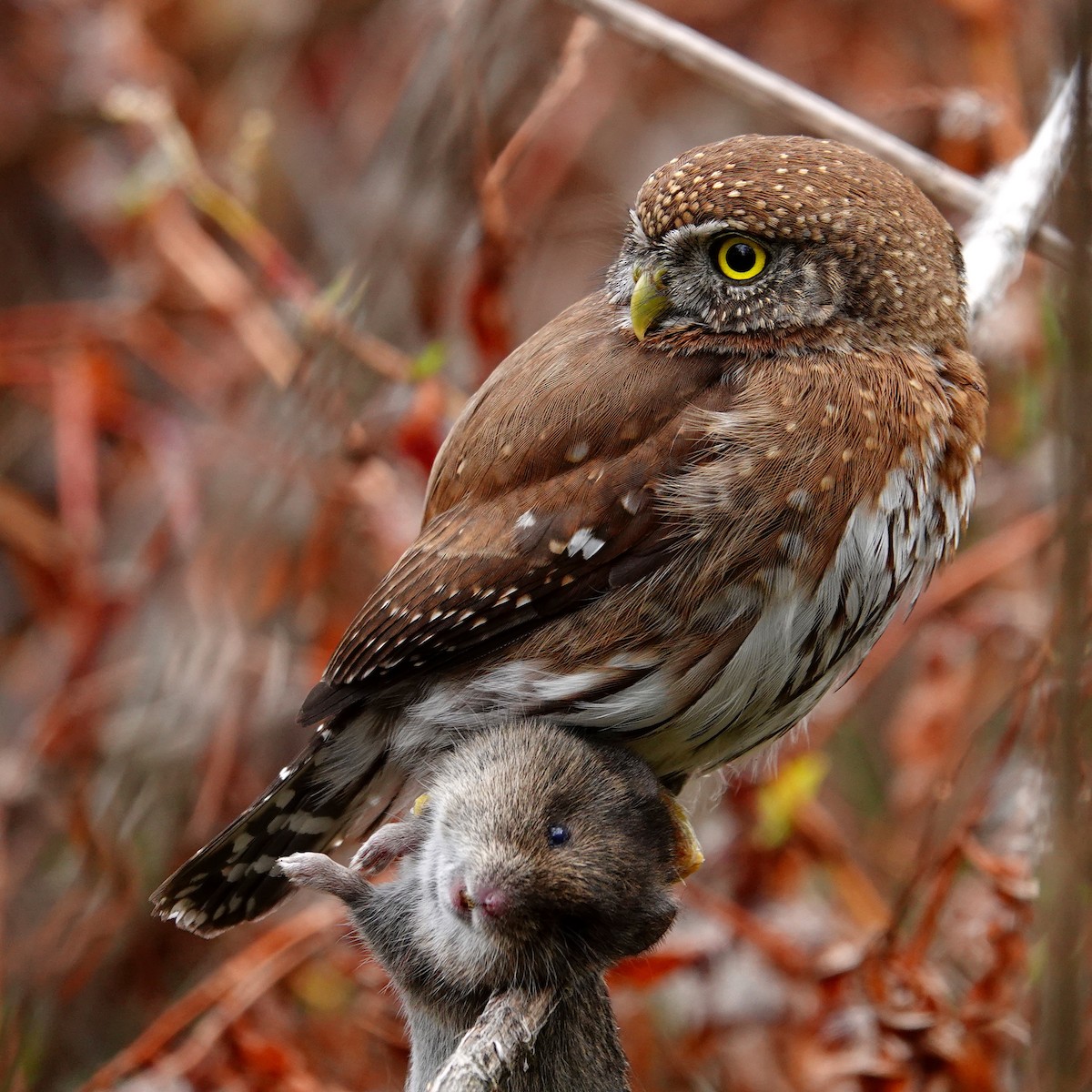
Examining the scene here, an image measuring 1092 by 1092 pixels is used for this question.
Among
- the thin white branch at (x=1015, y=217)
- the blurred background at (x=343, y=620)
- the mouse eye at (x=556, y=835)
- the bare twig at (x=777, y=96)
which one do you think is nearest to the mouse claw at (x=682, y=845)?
the mouse eye at (x=556, y=835)

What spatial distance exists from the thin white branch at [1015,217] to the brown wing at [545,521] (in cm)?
67

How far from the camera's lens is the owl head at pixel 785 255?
2.66 meters

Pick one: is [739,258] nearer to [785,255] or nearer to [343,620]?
[785,255]

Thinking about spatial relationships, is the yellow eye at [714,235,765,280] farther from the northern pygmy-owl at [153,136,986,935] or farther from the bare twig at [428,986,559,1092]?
the bare twig at [428,986,559,1092]

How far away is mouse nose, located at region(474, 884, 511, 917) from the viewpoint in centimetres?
206

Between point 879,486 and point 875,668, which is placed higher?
point 879,486

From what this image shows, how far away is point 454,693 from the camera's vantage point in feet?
9.02

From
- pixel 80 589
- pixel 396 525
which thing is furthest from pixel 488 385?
pixel 80 589

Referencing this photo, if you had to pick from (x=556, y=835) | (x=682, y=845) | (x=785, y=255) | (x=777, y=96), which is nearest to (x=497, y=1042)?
(x=556, y=835)

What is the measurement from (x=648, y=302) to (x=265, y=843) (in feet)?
4.37

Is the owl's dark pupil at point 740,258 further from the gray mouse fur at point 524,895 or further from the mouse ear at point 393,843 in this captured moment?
the mouse ear at point 393,843

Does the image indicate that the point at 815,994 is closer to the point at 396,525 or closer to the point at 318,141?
the point at 396,525

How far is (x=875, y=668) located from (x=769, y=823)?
82 centimetres

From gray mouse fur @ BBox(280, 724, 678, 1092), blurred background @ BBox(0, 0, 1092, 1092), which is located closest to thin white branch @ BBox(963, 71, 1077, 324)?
blurred background @ BBox(0, 0, 1092, 1092)
